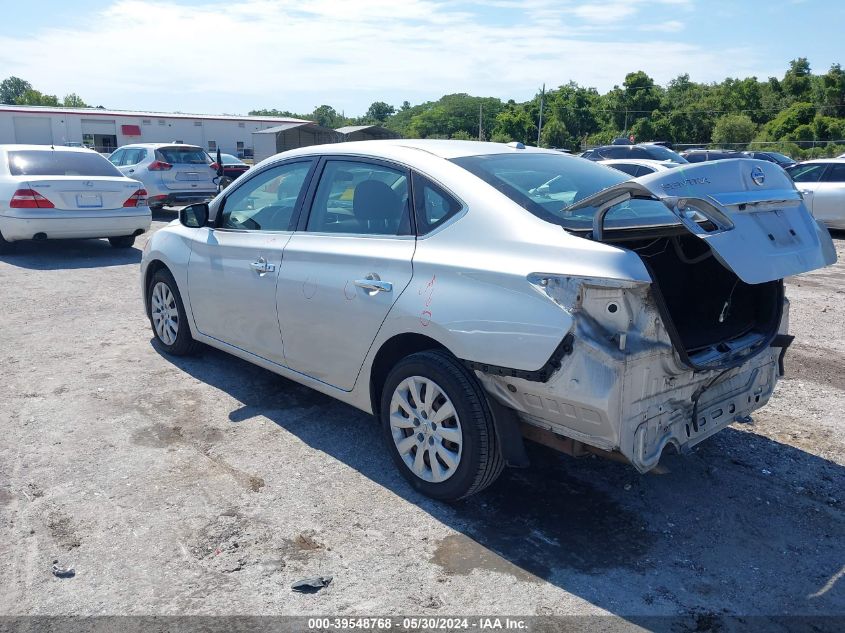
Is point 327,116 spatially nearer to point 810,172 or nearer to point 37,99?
point 37,99

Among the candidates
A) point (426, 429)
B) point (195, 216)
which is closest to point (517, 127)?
point (195, 216)

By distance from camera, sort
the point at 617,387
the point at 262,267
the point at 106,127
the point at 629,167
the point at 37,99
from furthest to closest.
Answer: the point at 37,99, the point at 106,127, the point at 629,167, the point at 262,267, the point at 617,387

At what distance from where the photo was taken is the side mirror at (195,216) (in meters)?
5.24

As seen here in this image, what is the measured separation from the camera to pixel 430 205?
3.74m

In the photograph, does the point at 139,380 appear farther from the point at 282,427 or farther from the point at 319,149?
the point at 319,149

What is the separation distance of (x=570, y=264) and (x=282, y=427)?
2374 mm

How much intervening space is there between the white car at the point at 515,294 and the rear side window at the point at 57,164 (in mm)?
7025

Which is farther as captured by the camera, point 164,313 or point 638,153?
point 638,153

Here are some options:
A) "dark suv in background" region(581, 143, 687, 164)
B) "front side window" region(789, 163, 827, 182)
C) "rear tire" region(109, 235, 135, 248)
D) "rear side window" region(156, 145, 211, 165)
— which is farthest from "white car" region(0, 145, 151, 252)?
"front side window" region(789, 163, 827, 182)

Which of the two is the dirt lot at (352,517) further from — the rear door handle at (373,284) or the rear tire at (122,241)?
the rear tire at (122,241)

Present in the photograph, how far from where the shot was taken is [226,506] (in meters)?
3.65

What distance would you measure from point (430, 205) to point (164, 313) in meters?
3.07

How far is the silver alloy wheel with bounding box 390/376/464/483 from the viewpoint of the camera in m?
3.52

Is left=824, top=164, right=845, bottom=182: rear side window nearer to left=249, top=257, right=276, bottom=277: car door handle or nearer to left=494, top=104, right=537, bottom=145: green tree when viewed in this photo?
left=249, top=257, right=276, bottom=277: car door handle
